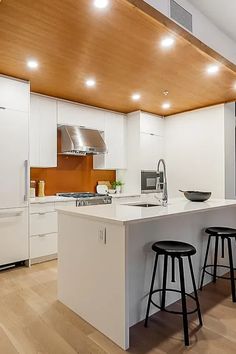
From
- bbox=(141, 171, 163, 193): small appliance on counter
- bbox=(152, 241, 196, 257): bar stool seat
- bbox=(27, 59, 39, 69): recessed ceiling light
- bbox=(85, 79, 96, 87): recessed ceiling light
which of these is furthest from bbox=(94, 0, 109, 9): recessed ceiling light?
bbox=(141, 171, 163, 193): small appliance on counter

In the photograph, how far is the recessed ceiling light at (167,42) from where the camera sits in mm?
2555

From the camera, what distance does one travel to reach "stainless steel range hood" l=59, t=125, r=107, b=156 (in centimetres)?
437

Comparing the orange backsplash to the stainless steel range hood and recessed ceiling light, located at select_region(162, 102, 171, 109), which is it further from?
recessed ceiling light, located at select_region(162, 102, 171, 109)

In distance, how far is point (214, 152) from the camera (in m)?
4.90

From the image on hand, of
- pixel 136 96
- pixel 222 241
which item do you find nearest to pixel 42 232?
pixel 222 241

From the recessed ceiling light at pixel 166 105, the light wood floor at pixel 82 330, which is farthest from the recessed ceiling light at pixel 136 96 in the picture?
the light wood floor at pixel 82 330

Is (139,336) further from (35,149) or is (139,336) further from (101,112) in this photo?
(101,112)

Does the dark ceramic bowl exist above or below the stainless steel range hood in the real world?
below

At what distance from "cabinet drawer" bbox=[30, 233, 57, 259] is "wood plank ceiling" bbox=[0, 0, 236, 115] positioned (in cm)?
224

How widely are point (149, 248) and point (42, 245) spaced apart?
6.63 feet

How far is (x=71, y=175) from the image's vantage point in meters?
5.03

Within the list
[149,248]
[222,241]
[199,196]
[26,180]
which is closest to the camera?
[149,248]

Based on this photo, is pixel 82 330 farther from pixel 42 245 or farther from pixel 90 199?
pixel 90 199

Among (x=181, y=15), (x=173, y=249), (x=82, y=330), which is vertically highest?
(x=181, y=15)
